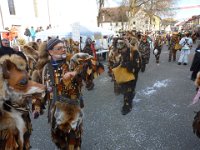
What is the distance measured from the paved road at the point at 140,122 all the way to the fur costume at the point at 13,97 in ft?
5.95

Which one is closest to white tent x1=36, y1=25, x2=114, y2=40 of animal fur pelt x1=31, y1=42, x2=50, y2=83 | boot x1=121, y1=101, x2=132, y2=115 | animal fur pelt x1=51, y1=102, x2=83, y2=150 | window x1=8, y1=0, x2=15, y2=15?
boot x1=121, y1=101, x2=132, y2=115

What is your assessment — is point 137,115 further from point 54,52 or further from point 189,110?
point 54,52

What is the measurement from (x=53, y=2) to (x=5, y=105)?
27.1 m

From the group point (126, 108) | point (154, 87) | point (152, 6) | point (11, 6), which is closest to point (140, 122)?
point (126, 108)

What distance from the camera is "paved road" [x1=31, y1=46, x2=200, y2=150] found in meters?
3.57

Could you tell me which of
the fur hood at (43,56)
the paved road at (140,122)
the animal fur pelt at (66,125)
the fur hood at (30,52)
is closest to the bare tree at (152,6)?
the paved road at (140,122)

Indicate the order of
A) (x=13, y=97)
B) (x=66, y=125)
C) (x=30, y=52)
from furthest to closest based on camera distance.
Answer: (x=30, y=52) → (x=66, y=125) → (x=13, y=97)

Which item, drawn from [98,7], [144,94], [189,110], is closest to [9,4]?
[98,7]

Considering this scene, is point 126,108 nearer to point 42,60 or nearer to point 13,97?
point 42,60

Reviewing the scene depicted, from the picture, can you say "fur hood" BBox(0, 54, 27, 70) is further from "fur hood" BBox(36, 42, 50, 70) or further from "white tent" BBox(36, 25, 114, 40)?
"white tent" BBox(36, 25, 114, 40)

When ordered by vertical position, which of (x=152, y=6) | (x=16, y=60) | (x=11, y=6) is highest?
(x=152, y=6)

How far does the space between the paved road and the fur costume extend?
181 centimetres

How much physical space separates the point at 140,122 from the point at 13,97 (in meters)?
3.18

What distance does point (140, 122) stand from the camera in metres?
4.40
